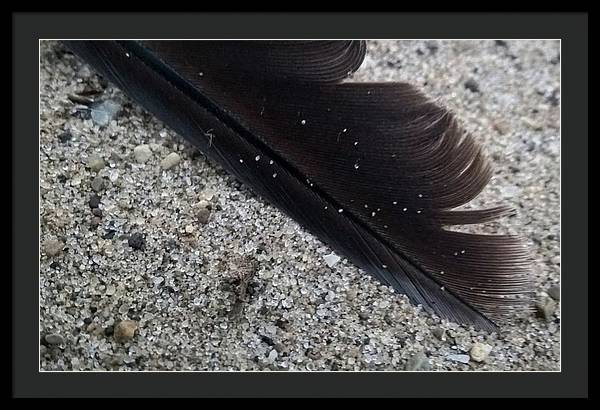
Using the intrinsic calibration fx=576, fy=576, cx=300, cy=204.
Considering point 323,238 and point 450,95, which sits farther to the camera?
point 450,95

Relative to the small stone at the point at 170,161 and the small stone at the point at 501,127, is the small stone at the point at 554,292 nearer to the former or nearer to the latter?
the small stone at the point at 501,127

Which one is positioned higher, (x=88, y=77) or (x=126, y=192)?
(x=88, y=77)

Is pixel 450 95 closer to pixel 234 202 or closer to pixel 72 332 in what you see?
pixel 234 202

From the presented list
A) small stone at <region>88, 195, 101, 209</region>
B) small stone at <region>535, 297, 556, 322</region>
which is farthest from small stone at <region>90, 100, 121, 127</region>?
small stone at <region>535, 297, 556, 322</region>

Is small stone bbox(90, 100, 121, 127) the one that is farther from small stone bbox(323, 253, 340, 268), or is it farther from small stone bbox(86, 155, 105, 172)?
small stone bbox(323, 253, 340, 268)

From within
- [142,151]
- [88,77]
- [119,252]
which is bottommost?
[119,252]

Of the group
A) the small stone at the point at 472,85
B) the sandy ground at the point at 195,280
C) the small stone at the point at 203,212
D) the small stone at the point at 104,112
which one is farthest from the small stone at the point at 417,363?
the small stone at the point at 104,112
